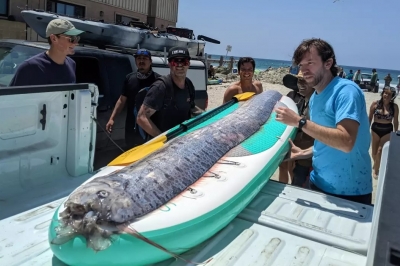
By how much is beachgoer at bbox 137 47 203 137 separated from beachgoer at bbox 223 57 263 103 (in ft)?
4.21

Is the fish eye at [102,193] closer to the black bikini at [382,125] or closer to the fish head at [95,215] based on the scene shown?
the fish head at [95,215]

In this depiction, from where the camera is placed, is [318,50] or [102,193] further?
[318,50]

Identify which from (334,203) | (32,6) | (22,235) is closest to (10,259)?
(22,235)

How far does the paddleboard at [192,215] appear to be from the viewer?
2.04m

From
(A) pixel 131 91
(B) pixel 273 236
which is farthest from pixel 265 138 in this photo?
(A) pixel 131 91

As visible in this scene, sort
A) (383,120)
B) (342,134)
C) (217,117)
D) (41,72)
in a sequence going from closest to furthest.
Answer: (342,134) → (41,72) → (217,117) → (383,120)

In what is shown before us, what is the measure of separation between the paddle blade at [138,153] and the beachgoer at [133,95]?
1494mm

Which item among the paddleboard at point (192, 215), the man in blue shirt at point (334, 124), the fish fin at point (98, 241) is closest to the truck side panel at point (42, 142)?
the paddleboard at point (192, 215)

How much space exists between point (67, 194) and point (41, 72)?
1.58m

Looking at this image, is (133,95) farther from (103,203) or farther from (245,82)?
(103,203)

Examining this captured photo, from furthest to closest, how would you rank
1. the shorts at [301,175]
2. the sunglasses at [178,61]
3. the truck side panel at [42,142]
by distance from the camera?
the shorts at [301,175] < the sunglasses at [178,61] < the truck side panel at [42,142]

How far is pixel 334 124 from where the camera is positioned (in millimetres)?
2891

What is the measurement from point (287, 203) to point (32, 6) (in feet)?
51.7

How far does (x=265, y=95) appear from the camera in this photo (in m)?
5.40
